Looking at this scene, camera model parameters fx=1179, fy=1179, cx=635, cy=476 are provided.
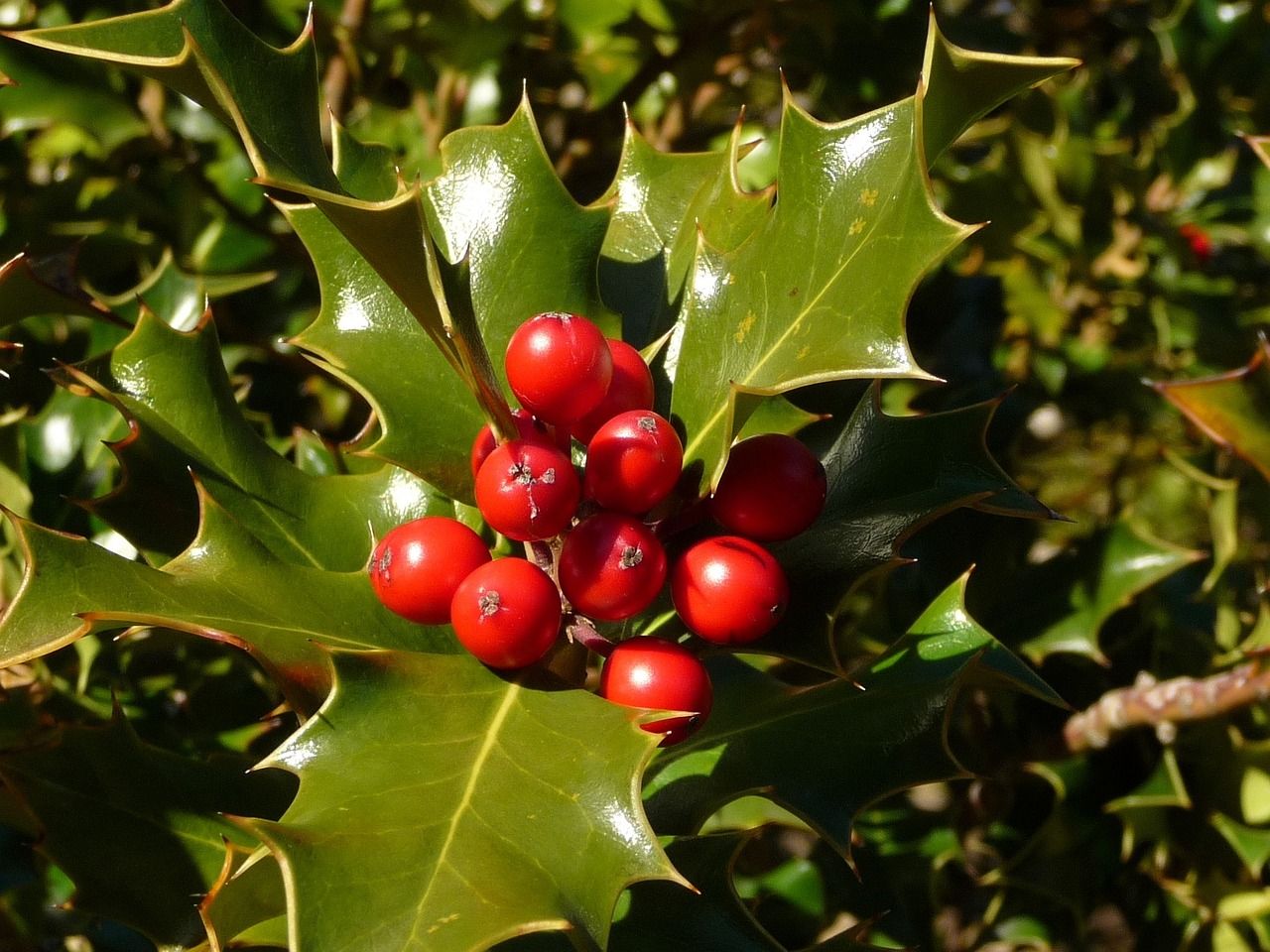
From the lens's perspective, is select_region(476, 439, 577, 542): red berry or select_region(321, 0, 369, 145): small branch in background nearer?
select_region(476, 439, 577, 542): red berry

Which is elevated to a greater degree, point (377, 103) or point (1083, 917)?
point (377, 103)

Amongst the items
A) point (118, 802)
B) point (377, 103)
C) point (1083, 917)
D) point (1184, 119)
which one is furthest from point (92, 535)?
point (1184, 119)

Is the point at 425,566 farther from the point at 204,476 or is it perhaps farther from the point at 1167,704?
the point at 1167,704

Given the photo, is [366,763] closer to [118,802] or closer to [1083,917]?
[118,802]

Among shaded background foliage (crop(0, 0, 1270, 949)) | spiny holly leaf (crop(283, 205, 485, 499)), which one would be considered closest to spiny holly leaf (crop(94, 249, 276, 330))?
shaded background foliage (crop(0, 0, 1270, 949))

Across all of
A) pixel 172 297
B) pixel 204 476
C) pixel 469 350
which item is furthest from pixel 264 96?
pixel 172 297

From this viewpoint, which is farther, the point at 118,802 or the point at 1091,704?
the point at 1091,704

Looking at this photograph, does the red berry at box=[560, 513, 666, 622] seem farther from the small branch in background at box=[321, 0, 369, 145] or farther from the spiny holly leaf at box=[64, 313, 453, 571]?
the small branch in background at box=[321, 0, 369, 145]
